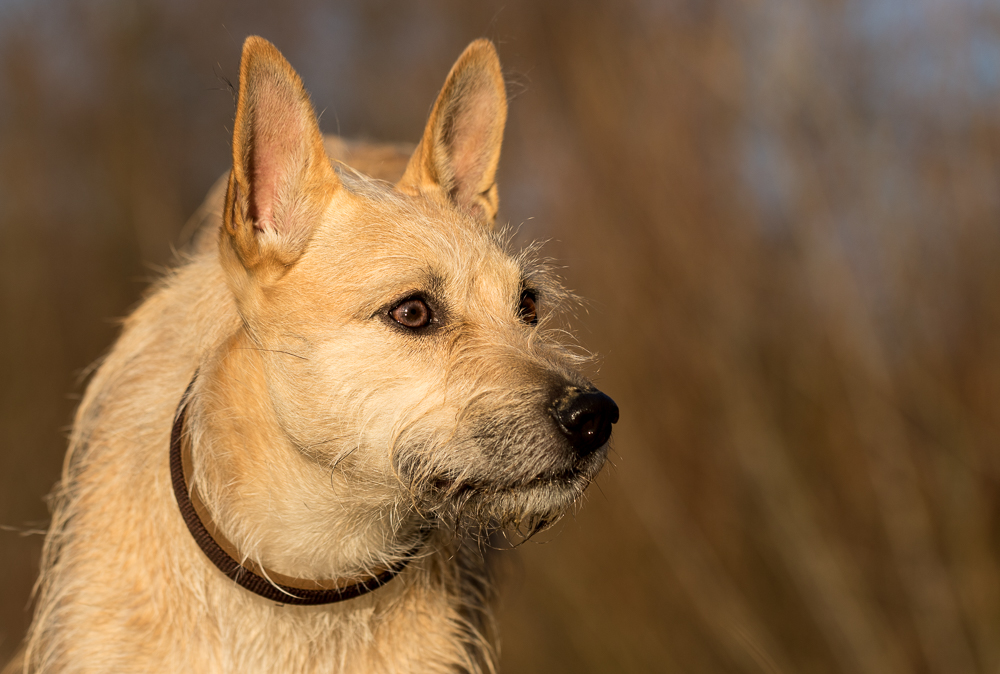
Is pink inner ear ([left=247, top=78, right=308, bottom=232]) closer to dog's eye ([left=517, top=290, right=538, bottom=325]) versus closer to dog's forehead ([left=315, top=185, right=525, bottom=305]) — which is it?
dog's forehead ([left=315, top=185, right=525, bottom=305])

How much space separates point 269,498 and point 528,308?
3.33 feet

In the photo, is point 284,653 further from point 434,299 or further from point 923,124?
point 923,124

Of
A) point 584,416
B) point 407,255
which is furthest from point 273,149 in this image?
point 584,416

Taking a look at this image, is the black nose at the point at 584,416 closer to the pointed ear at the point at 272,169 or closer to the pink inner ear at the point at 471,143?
the pointed ear at the point at 272,169

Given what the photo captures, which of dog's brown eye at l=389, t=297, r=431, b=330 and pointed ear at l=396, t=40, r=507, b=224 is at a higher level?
pointed ear at l=396, t=40, r=507, b=224

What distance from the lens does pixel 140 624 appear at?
240cm

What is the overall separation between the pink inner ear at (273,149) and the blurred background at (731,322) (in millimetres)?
348

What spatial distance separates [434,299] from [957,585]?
4.03m

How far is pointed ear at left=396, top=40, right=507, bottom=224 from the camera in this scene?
2.79 m

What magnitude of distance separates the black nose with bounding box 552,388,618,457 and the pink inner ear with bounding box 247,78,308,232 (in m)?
1.03

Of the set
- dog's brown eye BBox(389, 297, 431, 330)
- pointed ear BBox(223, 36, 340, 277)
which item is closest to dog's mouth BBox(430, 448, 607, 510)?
dog's brown eye BBox(389, 297, 431, 330)

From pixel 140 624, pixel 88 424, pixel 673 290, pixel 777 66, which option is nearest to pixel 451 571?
pixel 140 624

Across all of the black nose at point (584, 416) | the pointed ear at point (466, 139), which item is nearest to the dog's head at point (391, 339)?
the black nose at point (584, 416)

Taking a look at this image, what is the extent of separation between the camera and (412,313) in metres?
2.30
